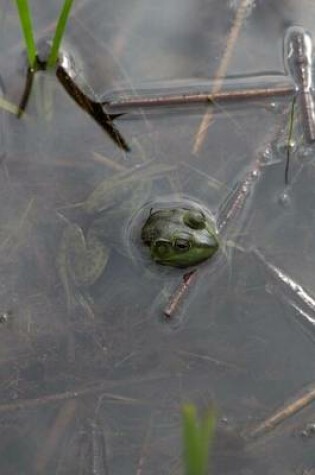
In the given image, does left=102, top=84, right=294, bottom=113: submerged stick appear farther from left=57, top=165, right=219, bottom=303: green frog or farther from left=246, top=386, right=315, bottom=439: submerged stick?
left=246, top=386, right=315, bottom=439: submerged stick

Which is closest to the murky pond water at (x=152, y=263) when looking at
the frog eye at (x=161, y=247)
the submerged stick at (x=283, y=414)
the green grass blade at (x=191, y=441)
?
the submerged stick at (x=283, y=414)

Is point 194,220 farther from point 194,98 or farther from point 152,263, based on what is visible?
point 194,98

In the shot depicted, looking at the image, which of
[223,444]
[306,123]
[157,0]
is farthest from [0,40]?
[223,444]

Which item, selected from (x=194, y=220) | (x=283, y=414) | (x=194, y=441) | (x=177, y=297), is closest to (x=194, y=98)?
(x=194, y=220)

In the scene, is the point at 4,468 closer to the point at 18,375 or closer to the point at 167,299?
the point at 18,375

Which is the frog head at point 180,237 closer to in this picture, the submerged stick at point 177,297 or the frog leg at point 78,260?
the submerged stick at point 177,297

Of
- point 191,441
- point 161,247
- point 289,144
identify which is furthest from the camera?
point 289,144
